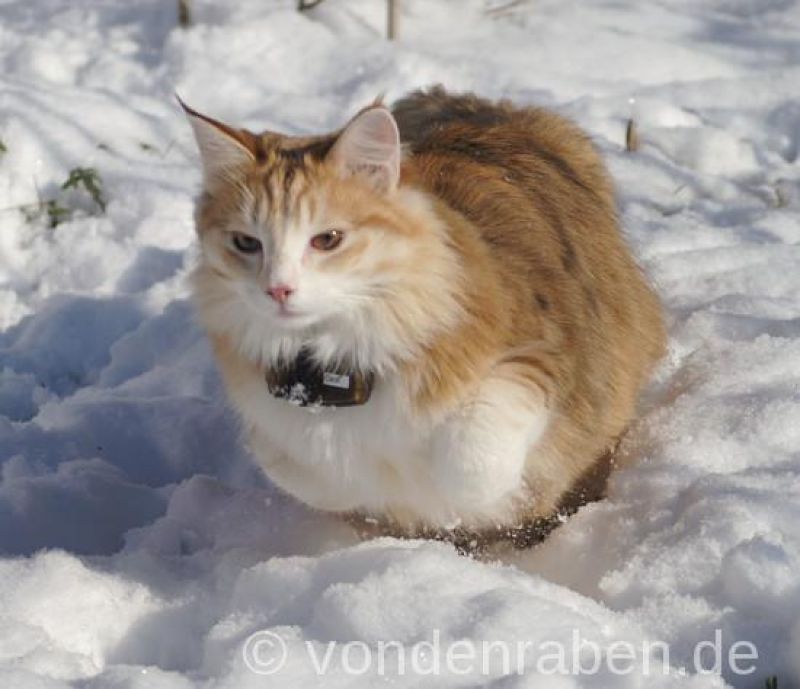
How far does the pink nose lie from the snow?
1.82 ft

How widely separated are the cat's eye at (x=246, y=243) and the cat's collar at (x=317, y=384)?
0.23 meters

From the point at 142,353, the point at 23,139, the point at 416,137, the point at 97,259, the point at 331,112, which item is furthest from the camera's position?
the point at 331,112

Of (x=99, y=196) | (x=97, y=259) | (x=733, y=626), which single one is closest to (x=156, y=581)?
(x=733, y=626)

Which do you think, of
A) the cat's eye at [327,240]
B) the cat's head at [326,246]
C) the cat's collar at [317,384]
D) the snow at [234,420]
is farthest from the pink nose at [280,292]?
the snow at [234,420]

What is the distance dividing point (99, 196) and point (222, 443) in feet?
4.35

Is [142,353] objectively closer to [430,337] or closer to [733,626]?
[430,337]

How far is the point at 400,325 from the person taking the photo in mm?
2662

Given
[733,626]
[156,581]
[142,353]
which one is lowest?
[142,353]

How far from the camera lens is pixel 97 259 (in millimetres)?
4430

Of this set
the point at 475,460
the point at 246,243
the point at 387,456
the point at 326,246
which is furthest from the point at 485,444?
the point at 246,243

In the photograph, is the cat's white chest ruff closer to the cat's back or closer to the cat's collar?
the cat's collar

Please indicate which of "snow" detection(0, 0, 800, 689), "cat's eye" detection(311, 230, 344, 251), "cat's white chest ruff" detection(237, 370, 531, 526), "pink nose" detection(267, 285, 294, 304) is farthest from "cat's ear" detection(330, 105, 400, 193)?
"snow" detection(0, 0, 800, 689)

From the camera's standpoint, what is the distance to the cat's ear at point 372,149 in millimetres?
2591

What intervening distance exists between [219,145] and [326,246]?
1.04ft
